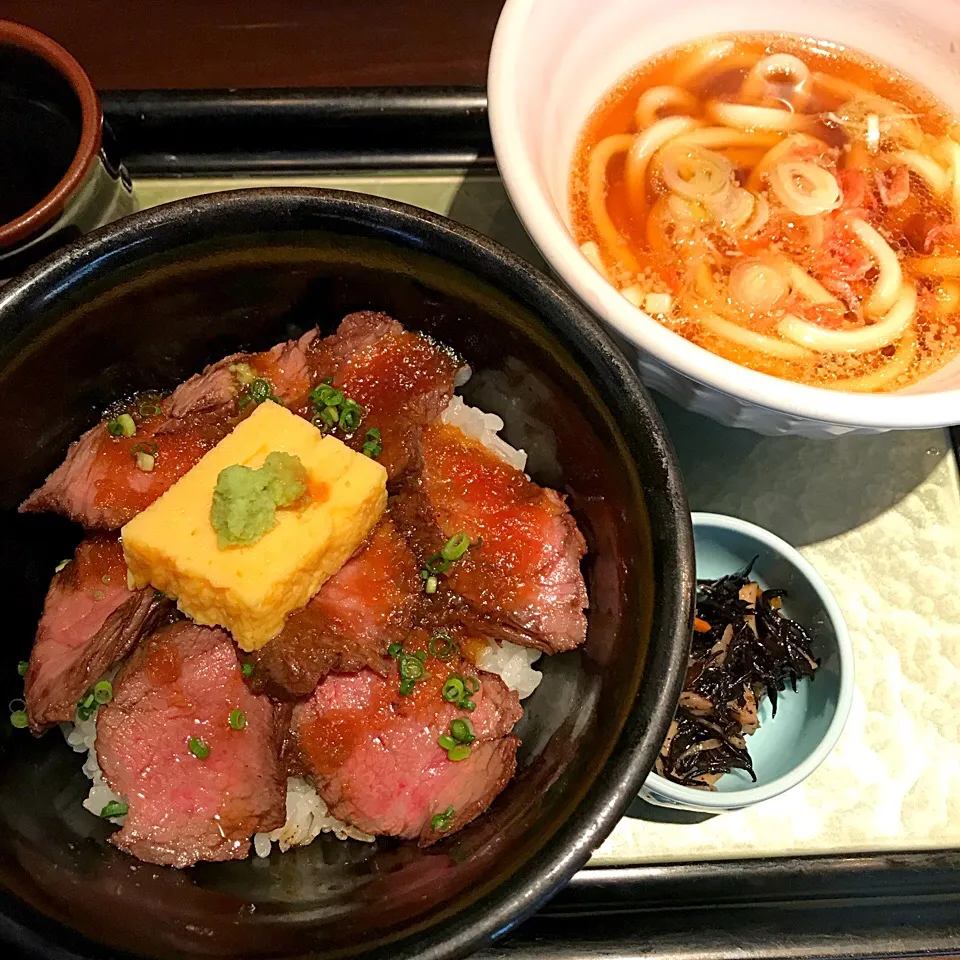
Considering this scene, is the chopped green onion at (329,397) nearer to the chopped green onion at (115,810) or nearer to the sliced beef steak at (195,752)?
the sliced beef steak at (195,752)

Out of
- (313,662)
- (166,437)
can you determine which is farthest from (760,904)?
(166,437)

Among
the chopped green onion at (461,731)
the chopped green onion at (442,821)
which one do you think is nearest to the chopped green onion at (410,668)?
the chopped green onion at (461,731)

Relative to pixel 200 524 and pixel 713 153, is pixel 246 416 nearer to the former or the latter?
pixel 200 524

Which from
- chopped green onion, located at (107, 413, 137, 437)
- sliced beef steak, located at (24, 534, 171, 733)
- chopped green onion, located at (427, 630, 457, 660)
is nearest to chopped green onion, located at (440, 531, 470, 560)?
chopped green onion, located at (427, 630, 457, 660)

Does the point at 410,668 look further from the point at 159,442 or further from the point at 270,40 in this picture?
the point at 270,40

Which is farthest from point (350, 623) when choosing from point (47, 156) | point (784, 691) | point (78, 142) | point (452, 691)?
point (47, 156)
